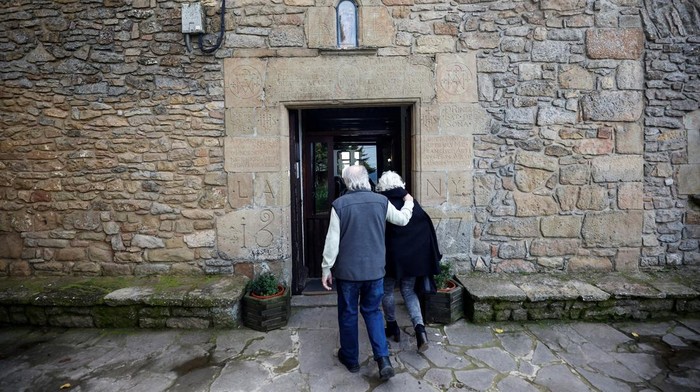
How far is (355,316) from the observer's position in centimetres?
277

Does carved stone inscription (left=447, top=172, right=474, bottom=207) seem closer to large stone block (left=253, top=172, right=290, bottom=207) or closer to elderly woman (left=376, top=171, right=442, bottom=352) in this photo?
elderly woman (left=376, top=171, right=442, bottom=352)

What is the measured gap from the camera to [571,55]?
3.91 m

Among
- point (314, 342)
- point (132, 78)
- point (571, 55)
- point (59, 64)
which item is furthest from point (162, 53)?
point (571, 55)

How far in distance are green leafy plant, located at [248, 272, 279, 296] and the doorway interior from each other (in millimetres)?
940

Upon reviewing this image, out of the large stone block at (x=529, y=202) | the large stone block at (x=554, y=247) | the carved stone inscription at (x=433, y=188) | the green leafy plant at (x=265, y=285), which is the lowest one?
the green leafy plant at (x=265, y=285)

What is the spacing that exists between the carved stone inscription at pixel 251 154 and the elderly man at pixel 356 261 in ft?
4.66

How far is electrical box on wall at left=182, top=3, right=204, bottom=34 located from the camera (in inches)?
147

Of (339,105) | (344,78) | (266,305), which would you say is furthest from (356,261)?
(344,78)

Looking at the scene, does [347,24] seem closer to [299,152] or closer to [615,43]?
[299,152]

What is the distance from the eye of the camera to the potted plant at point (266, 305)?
345cm

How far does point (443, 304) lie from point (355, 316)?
44.3 inches

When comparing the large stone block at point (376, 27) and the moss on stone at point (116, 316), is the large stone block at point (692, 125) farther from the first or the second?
the moss on stone at point (116, 316)

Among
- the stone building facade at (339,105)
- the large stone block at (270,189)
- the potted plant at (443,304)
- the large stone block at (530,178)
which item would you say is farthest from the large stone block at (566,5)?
the large stone block at (270,189)

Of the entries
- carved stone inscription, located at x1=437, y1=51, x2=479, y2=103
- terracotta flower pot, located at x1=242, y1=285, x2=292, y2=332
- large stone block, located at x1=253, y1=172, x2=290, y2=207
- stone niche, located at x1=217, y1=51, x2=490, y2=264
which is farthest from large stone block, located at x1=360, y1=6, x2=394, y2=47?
terracotta flower pot, located at x1=242, y1=285, x2=292, y2=332
